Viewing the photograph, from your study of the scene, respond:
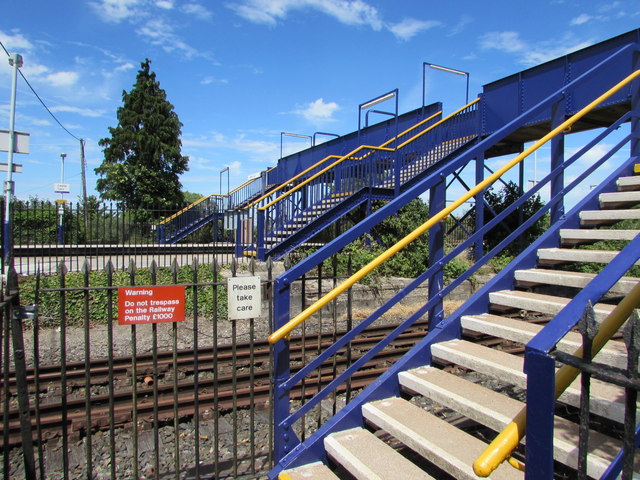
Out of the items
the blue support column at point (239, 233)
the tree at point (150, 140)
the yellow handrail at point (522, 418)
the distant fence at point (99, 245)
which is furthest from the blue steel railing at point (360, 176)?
the tree at point (150, 140)

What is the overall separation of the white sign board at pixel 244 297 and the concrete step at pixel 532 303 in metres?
2.12

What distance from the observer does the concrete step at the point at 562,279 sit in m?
3.50

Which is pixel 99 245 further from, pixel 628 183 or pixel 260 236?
pixel 628 183

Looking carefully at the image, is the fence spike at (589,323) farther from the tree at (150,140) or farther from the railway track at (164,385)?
the tree at (150,140)

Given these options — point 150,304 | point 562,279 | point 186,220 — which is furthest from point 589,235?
point 186,220

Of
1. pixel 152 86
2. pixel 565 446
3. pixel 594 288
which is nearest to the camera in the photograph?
pixel 594 288

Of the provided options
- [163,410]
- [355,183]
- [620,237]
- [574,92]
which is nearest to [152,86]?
[355,183]

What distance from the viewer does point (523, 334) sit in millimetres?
3230

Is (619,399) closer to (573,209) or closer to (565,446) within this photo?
(565,446)

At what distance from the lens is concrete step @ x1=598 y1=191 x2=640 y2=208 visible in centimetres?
418

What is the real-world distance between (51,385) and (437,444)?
16.9ft

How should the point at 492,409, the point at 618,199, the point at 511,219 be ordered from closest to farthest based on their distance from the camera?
the point at 492,409
the point at 618,199
the point at 511,219

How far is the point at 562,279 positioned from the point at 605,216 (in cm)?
105

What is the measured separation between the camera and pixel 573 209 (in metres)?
4.41
